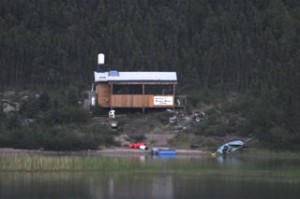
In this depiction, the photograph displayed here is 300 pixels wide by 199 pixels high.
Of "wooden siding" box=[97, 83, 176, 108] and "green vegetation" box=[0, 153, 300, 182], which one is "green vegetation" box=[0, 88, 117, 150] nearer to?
"wooden siding" box=[97, 83, 176, 108]

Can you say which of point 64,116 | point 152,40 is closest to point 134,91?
point 64,116

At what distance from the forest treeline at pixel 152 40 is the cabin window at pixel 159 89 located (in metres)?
9.84

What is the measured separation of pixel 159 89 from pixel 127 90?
3.14 meters

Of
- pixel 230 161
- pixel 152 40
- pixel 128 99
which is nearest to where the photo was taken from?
pixel 230 161

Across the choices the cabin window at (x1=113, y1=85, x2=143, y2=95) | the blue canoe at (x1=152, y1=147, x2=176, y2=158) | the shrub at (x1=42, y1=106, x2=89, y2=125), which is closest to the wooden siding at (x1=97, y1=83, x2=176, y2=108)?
the cabin window at (x1=113, y1=85, x2=143, y2=95)

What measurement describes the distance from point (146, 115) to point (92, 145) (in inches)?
474

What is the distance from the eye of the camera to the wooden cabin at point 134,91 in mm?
77312

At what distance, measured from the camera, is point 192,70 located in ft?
301

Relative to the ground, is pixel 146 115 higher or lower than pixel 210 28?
lower

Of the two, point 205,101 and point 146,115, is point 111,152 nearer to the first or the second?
point 146,115

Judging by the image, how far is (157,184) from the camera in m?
43.1

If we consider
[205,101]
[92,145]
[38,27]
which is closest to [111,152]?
[92,145]

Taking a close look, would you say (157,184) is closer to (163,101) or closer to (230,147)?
(230,147)

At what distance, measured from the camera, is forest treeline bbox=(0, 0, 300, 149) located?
3590 inches
